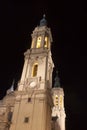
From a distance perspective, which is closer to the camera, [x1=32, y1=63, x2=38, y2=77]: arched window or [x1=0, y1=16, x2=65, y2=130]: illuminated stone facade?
[x1=0, y1=16, x2=65, y2=130]: illuminated stone facade

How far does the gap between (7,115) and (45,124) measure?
279 inches

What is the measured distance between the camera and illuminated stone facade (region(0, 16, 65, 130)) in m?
30.8

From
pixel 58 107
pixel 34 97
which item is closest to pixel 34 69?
pixel 34 97

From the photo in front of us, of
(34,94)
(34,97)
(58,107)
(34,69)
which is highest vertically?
(58,107)

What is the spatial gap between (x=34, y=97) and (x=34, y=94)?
51 cm

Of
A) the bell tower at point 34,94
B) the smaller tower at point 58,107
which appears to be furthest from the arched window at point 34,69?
the smaller tower at point 58,107

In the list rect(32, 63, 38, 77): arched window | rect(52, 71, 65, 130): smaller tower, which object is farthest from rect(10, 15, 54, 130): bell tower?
rect(52, 71, 65, 130): smaller tower

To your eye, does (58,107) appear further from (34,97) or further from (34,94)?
(34,97)

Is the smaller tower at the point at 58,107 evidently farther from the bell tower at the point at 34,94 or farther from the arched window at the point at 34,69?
the bell tower at the point at 34,94

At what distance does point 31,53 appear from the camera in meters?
39.5

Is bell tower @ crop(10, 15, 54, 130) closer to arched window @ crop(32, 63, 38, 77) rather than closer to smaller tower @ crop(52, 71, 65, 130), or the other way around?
arched window @ crop(32, 63, 38, 77)

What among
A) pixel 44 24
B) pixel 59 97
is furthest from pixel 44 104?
pixel 59 97

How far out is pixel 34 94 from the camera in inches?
1303

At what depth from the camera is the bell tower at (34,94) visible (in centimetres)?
3062
